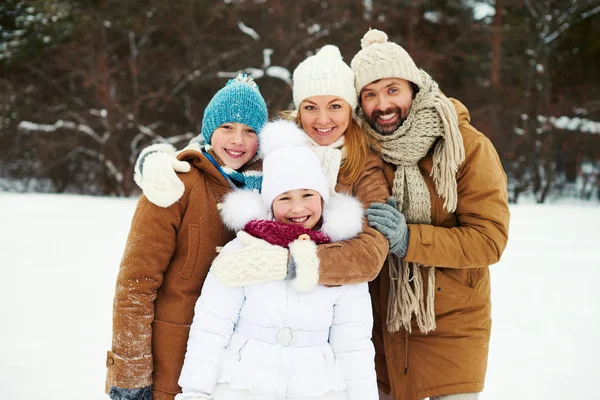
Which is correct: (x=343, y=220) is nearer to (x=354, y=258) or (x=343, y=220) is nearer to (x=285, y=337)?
(x=354, y=258)

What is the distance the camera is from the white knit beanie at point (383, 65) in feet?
7.65

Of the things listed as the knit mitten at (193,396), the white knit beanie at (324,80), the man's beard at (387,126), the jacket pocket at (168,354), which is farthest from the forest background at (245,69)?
the knit mitten at (193,396)

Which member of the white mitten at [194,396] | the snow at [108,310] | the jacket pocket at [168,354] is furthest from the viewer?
the snow at [108,310]

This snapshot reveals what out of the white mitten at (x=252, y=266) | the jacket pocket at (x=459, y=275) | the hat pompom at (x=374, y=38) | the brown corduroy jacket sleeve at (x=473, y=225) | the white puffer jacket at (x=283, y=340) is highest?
the hat pompom at (x=374, y=38)

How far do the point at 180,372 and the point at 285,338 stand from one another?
1.64 feet

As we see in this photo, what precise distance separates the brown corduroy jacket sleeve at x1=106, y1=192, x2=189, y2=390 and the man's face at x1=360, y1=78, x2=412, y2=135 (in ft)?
3.32

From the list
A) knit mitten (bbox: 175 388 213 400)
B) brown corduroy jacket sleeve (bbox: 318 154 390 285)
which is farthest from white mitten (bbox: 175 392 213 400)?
brown corduroy jacket sleeve (bbox: 318 154 390 285)

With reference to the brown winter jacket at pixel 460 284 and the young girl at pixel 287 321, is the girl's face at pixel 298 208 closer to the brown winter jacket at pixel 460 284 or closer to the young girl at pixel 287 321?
the young girl at pixel 287 321

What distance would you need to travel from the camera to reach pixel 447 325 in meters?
2.30

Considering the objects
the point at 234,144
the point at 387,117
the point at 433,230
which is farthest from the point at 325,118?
the point at 433,230

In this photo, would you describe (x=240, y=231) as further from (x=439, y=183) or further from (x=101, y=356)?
(x=101, y=356)

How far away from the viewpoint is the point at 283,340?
6.04 ft

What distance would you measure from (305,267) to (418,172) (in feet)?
2.62

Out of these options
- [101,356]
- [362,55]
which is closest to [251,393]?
[362,55]
